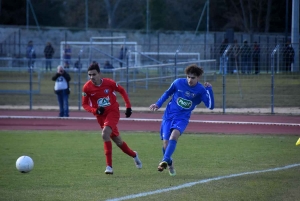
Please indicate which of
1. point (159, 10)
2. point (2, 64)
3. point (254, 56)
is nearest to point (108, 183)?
point (254, 56)

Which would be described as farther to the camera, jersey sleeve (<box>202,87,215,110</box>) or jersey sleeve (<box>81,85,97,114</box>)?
jersey sleeve (<box>81,85,97,114</box>)

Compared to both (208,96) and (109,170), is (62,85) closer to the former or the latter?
(109,170)

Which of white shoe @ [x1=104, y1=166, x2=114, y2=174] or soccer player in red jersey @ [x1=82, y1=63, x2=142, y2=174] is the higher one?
soccer player in red jersey @ [x1=82, y1=63, x2=142, y2=174]

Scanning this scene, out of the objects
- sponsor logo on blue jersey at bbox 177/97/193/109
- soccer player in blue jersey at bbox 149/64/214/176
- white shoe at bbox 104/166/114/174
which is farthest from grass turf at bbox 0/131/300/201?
sponsor logo on blue jersey at bbox 177/97/193/109

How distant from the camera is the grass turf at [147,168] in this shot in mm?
8250

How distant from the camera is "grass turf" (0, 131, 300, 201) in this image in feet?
27.1

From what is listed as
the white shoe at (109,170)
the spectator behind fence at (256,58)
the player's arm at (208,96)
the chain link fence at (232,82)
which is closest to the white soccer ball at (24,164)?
the white shoe at (109,170)

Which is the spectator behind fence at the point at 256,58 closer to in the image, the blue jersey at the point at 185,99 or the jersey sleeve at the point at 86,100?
the blue jersey at the point at 185,99

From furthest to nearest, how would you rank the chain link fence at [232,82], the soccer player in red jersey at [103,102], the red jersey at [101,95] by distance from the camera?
the chain link fence at [232,82]
the red jersey at [101,95]
the soccer player in red jersey at [103,102]

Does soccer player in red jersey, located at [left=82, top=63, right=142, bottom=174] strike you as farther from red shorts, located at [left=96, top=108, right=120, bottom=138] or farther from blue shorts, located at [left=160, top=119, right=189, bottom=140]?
blue shorts, located at [left=160, top=119, right=189, bottom=140]

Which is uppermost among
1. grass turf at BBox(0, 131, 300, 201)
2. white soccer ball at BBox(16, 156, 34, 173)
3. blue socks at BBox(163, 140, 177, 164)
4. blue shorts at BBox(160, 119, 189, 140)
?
blue shorts at BBox(160, 119, 189, 140)

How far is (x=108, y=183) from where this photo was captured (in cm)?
905

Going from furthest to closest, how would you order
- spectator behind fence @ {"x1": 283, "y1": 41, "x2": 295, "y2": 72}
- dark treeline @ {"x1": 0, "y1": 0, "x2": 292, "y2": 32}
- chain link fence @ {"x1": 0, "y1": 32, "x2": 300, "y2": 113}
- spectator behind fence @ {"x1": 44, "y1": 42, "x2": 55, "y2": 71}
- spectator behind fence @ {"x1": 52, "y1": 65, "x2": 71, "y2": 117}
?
dark treeline @ {"x1": 0, "y1": 0, "x2": 292, "y2": 32}, spectator behind fence @ {"x1": 44, "y1": 42, "x2": 55, "y2": 71}, spectator behind fence @ {"x1": 283, "y1": 41, "x2": 295, "y2": 72}, chain link fence @ {"x1": 0, "y1": 32, "x2": 300, "y2": 113}, spectator behind fence @ {"x1": 52, "y1": 65, "x2": 71, "y2": 117}

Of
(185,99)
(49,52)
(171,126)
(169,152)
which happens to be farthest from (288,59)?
(169,152)
